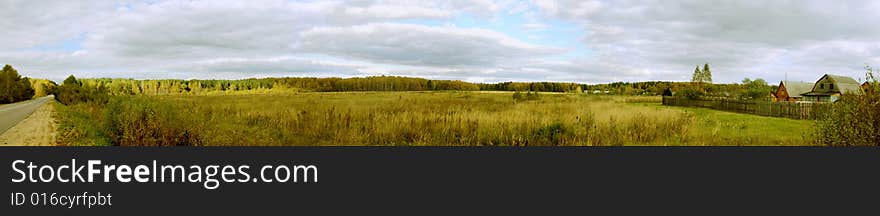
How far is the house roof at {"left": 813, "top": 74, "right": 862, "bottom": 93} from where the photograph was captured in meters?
10.4

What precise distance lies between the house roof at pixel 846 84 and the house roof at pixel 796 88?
5.21 metres

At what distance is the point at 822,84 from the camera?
4347 centimetres

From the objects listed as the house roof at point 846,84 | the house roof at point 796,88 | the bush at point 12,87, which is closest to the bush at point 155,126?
the house roof at point 846,84

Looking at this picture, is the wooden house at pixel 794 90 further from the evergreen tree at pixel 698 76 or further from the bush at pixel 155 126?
the bush at pixel 155 126

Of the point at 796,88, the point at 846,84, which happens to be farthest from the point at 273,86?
the point at 796,88

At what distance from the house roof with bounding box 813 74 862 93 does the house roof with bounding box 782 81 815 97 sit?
17.1 feet

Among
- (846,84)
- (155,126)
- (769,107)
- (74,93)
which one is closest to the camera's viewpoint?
(155,126)

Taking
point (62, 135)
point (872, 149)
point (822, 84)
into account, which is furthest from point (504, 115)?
point (822, 84)

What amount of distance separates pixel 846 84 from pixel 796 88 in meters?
32.8

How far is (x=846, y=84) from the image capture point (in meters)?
23.3

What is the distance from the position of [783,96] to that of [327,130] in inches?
2279

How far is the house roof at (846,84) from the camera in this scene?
410 inches

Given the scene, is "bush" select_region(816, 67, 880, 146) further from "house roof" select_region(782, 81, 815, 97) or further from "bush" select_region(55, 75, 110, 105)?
"house roof" select_region(782, 81, 815, 97)

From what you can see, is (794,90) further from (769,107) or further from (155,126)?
(155,126)
